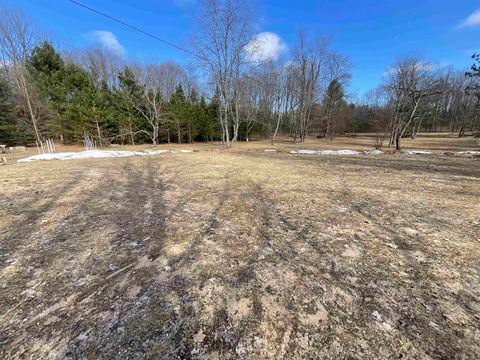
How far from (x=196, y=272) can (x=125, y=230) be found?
4.85 feet

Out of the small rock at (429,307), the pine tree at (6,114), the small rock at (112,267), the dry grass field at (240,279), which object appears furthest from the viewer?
the pine tree at (6,114)

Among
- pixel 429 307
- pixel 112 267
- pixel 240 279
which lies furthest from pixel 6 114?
pixel 429 307

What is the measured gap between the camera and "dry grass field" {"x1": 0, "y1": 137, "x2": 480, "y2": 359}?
1440mm

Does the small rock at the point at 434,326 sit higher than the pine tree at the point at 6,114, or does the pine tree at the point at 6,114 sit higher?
the pine tree at the point at 6,114

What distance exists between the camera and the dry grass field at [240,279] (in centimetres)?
144

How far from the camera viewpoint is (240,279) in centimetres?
204

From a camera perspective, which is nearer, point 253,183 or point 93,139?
point 253,183

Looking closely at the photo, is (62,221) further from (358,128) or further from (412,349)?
(358,128)

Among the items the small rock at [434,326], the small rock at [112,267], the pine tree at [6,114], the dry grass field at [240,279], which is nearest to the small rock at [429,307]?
the dry grass field at [240,279]

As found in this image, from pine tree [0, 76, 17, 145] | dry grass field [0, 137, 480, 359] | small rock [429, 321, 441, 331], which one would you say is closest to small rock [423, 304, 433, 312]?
dry grass field [0, 137, 480, 359]

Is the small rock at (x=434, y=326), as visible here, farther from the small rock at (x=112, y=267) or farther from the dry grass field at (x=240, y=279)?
the small rock at (x=112, y=267)

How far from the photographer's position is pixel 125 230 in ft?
10.1

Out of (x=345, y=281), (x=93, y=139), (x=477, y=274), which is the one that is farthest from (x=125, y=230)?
(x=93, y=139)

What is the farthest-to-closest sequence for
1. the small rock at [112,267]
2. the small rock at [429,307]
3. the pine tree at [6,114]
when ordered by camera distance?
the pine tree at [6,114], the small rock at [112,267], the small rock at [429,307]
